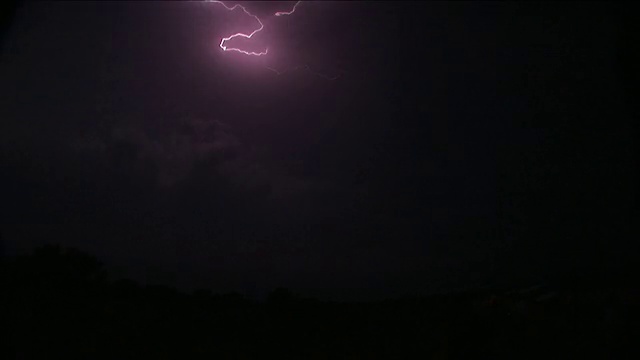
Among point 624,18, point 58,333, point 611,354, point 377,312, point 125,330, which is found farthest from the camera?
point 624,18

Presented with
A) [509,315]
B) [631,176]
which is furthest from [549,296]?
[631,176]

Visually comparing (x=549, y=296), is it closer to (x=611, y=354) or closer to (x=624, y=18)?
(x=611, y=354)

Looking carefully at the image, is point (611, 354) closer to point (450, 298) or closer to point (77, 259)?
point (450, 298)

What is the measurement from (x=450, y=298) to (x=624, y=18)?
574 centimetres

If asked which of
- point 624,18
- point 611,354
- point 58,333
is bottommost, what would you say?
point 58,333

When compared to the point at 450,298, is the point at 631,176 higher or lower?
higher

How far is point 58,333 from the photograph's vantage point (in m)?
4.81

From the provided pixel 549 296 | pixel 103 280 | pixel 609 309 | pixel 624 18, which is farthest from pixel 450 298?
pixel 103 280

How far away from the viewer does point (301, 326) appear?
611 cm

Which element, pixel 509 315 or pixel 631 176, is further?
pixel 631 176

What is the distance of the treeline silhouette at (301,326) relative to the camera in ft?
14.9

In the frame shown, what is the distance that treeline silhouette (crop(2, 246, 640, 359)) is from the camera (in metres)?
4.55

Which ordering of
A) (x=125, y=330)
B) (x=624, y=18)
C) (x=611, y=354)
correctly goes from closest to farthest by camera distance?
(x=611, y=354) < (x=125, y=330) < (x=624, y=18)

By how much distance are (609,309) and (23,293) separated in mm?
7023
